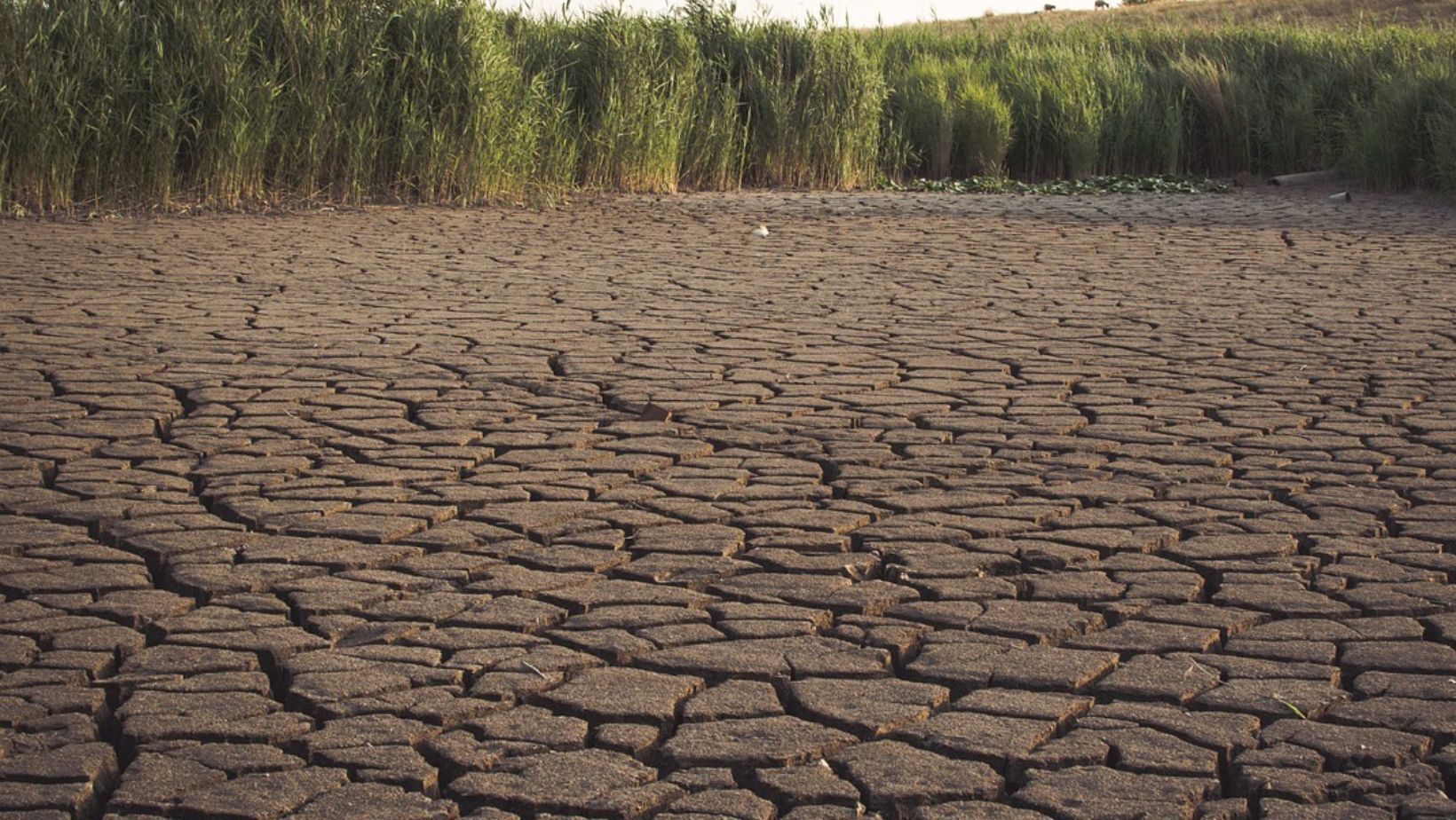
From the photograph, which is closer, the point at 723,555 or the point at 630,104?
the point at 723,555

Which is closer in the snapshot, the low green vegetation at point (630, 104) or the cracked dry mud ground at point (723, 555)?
the cracked dry mud ground at point (723, 555)

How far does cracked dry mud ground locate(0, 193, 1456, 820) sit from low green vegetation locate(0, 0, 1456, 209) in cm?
395

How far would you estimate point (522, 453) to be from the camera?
18.9ft

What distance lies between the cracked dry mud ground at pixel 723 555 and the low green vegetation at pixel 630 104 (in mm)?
3947

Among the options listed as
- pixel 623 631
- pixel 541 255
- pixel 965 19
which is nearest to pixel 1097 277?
pixel 541 255

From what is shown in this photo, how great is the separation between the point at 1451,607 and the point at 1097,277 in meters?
6.46

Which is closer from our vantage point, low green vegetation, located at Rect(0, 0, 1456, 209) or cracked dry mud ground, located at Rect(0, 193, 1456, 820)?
cracked dry mud ground, located at Rect(0, 193, 1456, 820)

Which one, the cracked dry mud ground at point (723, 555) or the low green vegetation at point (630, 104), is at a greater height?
the low green vegetation at point (630, 104)

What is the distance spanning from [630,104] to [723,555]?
37.5ft

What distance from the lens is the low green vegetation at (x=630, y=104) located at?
1292cm

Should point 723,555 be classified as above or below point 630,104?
below

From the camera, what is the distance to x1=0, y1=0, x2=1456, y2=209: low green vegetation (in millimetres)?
12922

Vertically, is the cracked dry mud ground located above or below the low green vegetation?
below

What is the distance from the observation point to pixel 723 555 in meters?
4.58
